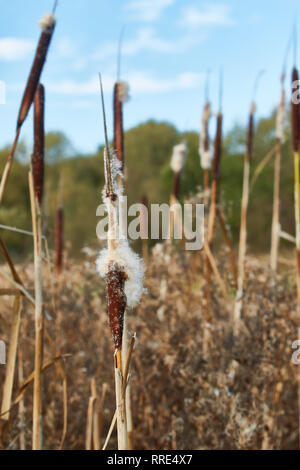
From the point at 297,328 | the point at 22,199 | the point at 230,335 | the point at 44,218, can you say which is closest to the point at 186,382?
the point at 230,335

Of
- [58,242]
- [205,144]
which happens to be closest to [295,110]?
[205,144]

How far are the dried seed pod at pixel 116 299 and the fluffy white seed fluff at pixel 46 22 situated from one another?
2.03 feet

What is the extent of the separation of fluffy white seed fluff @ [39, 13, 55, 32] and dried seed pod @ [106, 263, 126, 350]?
620 millimetres

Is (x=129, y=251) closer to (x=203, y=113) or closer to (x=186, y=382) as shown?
(x=186, y=382)

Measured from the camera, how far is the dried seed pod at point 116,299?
647mm

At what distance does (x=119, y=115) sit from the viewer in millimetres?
1354

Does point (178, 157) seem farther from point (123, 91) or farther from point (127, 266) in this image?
point (127, 266)

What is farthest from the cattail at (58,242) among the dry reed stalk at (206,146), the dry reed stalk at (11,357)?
the dry reed stalk at (11,357)

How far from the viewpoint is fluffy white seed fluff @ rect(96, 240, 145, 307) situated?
2.17 feet

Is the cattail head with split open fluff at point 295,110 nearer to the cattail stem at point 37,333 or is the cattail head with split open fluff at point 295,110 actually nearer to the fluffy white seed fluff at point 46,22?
the fluffy white seed fluff at point 46,22

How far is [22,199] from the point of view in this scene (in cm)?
1077

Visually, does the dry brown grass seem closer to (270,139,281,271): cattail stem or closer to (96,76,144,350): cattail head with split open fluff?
(270,139,281,271): cattail stem

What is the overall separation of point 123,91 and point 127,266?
Answer: 94 cm
